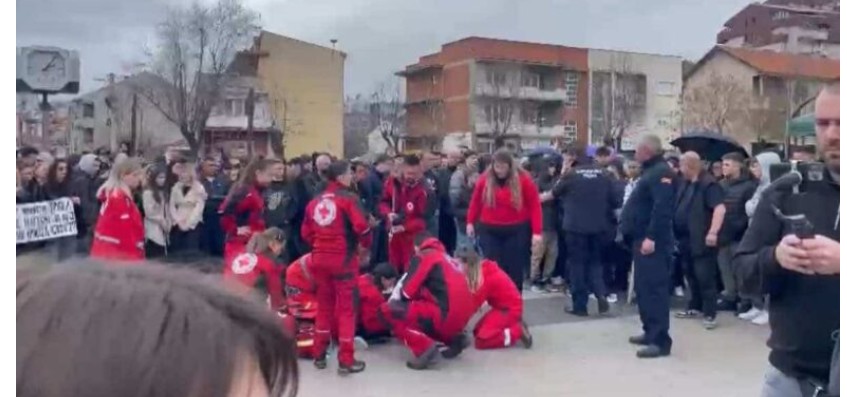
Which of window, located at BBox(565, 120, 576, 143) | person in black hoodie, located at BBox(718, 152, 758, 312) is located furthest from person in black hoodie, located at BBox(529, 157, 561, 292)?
window, located at BBox(565, 120, 576, 143)

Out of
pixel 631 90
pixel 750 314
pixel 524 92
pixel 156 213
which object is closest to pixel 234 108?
pixel 524 92

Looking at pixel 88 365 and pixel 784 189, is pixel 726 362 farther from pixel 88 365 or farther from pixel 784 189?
pixel 88 365

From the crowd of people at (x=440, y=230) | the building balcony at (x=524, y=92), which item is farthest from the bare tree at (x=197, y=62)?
the building balcony at (x=524, y=92)

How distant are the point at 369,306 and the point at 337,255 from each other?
87 cm

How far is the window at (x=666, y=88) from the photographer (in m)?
59.2

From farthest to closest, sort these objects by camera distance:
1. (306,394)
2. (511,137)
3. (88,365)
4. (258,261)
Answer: (511,137) → (258,261) → (306,394) → (88,365)

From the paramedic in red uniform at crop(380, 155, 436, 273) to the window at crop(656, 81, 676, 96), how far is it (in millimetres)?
51910

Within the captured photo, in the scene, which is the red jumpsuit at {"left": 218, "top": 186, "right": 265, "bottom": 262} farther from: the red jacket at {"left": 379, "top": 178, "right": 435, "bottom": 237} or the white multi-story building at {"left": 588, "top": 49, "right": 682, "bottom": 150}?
the white multi-story building at {"left": 588, "top": 49, "right": 682, "bottom": 150}

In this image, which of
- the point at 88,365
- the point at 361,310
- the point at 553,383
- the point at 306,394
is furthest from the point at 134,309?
the point at 361,310

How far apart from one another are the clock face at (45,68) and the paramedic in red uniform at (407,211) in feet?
15.1

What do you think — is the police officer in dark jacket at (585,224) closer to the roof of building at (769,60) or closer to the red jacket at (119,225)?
the red jacket at (119,225)

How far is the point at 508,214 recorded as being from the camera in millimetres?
8195

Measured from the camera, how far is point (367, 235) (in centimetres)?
647

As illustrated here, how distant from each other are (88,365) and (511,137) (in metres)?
57.1
